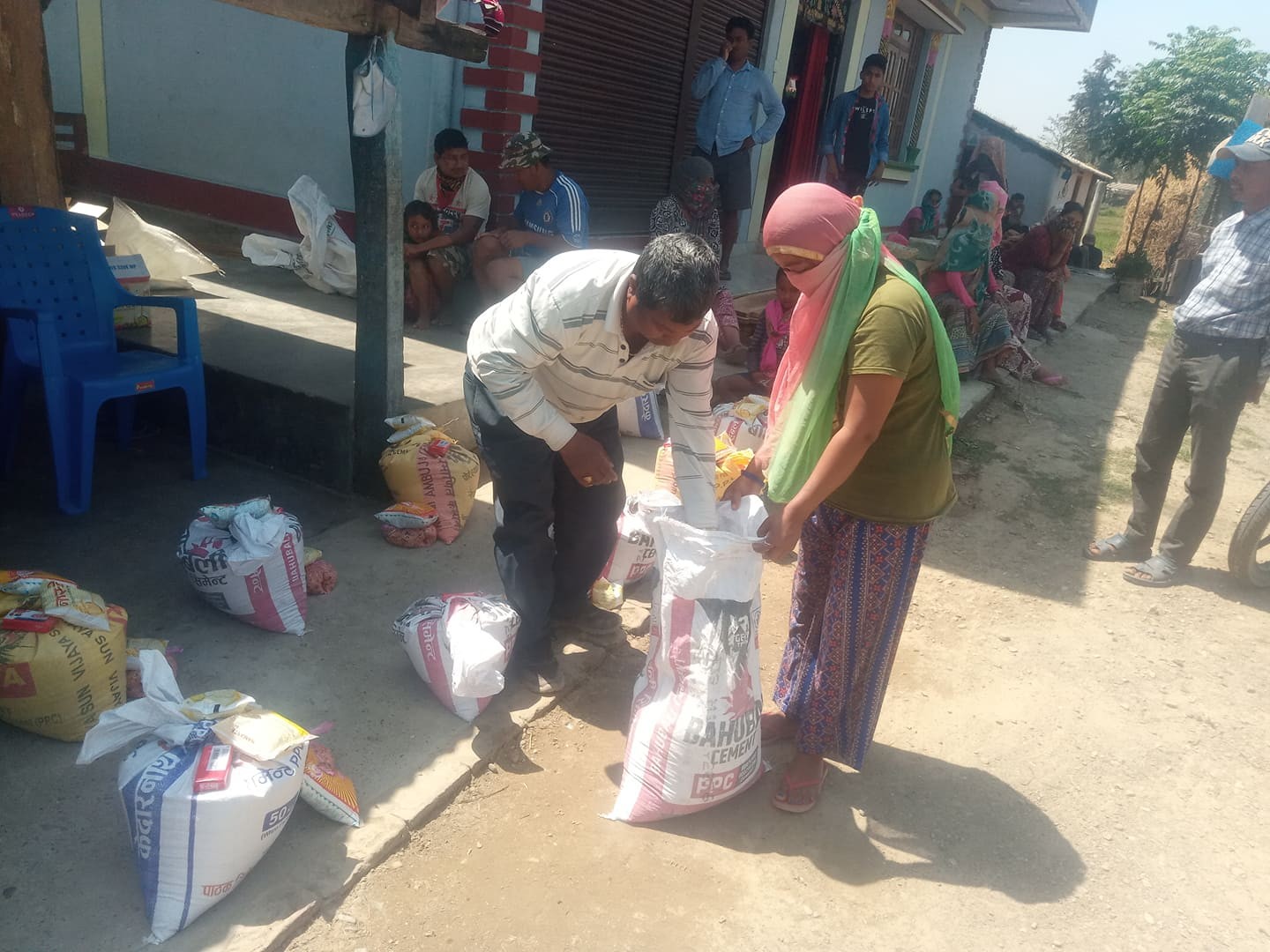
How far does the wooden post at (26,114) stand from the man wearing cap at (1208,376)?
4.93m

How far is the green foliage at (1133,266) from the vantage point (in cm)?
1489

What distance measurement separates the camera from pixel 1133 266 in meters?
14.9

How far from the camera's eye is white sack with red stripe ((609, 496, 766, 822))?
2338 mm

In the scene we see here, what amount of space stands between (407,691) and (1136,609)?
134 inches

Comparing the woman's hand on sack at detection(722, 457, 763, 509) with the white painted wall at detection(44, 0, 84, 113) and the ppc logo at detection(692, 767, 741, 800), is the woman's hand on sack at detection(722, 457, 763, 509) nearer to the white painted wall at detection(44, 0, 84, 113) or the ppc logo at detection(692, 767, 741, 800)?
the ppc logo at detection(692, 767, 741, 800)

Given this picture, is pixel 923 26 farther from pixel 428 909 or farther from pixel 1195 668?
pixel 428 909

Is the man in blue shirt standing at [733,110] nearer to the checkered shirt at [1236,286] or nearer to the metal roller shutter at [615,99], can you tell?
the metal roller shutter at [615,99]


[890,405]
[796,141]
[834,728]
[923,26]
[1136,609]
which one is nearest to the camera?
[890,405]

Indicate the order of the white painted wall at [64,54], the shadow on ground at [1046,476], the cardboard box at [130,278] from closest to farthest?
1. the cardboard box at [130,278]
2. the shadow on ground at [1046,476]
3. the white painted wall at [64,54]

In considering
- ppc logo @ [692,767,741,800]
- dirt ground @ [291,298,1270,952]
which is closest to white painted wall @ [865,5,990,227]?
dirt ground @ [291,298,1270,952]

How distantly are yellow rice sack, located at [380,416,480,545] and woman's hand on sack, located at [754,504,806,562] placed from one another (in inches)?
66.4

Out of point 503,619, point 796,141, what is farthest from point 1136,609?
point 796,141

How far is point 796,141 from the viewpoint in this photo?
9.99m

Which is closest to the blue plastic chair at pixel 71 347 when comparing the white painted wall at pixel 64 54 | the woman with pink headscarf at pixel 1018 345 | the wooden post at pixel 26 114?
the wooden post at pixel 26 114
